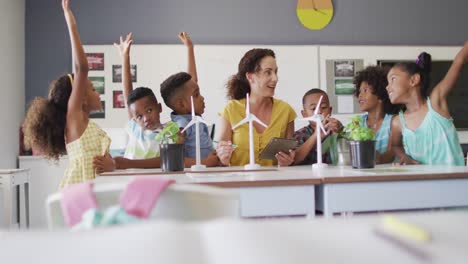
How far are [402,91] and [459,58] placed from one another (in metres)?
0.33

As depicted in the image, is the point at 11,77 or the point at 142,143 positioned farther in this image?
the point at 11,77

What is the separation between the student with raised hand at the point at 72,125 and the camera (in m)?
2.32

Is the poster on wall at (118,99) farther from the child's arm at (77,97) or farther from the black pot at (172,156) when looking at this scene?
the black pot at (172,156)

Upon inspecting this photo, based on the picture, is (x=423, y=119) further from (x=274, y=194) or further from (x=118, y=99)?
(x=118, y=99)

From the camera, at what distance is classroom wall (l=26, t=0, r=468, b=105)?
195 inches

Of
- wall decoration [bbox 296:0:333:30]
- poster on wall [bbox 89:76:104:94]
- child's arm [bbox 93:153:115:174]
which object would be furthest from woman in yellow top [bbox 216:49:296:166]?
wall decoration [bbox 296:0:333:30]

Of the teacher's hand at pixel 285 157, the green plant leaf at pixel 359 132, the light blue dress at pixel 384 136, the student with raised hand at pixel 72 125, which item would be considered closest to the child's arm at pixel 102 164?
the student with raised hand at pixel 72 125

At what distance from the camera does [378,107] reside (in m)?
3.00

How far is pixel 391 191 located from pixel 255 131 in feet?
3.50

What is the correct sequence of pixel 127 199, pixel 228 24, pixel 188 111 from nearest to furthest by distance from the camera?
pixel 127 199
pixel 188 111
pixel 228 24

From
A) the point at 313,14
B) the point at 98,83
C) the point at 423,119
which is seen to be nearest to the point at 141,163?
the point at 423,119

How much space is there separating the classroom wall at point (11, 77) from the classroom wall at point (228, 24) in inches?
4.7

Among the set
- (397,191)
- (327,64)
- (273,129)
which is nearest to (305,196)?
(397,191)

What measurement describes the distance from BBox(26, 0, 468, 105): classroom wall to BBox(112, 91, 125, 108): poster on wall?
0.54m
